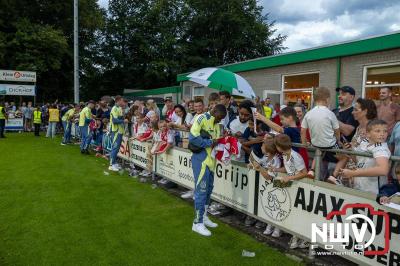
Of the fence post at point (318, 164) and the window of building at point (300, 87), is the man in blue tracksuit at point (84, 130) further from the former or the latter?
the fence post at point (318, 164)

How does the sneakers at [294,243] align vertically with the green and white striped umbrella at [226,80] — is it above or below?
below

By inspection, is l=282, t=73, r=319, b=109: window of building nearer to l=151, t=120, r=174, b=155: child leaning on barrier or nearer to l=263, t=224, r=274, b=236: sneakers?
l=151, t=120, r=174, b=155: child leaning on barrier

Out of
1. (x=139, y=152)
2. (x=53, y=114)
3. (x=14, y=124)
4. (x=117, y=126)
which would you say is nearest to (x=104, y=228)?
(x=139, y=152)

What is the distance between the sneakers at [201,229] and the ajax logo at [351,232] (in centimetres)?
158

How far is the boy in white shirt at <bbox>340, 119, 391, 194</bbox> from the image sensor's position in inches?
141

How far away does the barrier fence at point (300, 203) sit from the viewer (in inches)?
147

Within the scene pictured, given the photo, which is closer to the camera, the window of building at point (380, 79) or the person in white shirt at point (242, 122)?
the person in white shirt at point (242, 122)

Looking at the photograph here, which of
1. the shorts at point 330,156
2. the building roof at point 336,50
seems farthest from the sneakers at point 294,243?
the building roof at point 336,50

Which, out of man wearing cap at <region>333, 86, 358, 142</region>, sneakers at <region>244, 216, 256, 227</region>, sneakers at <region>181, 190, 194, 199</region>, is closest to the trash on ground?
sneakers at <region>244, 216, 256, 227</region>

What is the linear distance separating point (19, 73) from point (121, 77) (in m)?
16.4

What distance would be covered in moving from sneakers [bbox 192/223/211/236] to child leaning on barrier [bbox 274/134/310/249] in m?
1.23

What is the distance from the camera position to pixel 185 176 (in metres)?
7.47

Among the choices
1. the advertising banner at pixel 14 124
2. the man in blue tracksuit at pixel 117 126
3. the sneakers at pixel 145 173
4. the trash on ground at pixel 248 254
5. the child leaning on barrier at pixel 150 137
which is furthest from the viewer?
the advertising banner at pixel 14 124

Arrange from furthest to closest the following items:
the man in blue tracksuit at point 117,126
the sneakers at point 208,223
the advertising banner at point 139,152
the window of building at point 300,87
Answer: the window of building at point 300,87 < the man in blue tracksuit at point 117,126 < the advertising banner at point 139,152 < the sneakers at point 208,223
